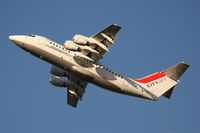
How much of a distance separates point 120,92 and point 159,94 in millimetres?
4359

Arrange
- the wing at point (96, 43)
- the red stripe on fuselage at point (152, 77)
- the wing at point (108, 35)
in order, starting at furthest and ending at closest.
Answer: the red stripe on fuselage at point (152, 77) < the wing at point (96, 43) < the wing at point (108, 35)

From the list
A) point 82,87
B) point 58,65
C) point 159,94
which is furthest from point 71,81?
point 159,94

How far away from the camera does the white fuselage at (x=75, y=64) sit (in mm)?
45750

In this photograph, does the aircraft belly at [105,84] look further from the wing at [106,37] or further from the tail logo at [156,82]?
the tail logo at [156,82]

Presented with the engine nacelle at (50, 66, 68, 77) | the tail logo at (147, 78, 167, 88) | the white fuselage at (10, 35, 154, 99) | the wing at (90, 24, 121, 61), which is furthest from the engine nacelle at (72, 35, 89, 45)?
the tail logo at (147, 78, 167, 88)

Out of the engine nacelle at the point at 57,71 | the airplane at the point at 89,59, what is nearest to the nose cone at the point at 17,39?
the airplane at the point at 89,59

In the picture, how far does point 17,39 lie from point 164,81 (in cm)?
1607

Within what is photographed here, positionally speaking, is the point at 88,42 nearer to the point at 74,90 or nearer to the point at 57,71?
the point at 57,71

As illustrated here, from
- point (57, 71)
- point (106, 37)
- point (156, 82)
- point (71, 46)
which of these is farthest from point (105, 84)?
point (156, 82)

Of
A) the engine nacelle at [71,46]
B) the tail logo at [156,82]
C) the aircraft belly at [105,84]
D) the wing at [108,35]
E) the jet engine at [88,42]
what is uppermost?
A: the wing at [108,35]

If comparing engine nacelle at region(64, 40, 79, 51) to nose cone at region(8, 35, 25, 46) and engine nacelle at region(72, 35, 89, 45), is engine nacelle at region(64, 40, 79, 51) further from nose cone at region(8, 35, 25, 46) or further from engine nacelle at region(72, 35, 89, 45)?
nose cone at region(8, 35, 25, 46)

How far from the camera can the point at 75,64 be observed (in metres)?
45.9

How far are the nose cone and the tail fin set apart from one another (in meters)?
12.8

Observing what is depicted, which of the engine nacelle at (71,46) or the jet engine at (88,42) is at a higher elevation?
the jet engine at (88,42)
